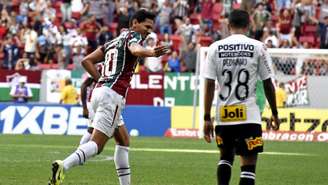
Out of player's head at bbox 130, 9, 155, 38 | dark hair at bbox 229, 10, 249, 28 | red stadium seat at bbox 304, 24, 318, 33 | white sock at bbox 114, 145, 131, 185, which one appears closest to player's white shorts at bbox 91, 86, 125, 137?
white sock at bbox 114, 145, 131, 185

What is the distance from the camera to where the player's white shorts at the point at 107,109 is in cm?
1173

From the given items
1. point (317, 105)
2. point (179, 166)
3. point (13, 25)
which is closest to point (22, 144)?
point (179, 166)

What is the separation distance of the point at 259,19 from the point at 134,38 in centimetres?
2429

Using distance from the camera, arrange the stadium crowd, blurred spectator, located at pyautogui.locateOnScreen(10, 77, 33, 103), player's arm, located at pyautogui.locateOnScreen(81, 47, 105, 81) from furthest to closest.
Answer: the stadium crowd → blurred spectator, located at pyautogui.locateOnScreen(10, 77, 33, 103) → player's arm, located at pyautogui.locateOnScreen(81, 47, 105, 81)

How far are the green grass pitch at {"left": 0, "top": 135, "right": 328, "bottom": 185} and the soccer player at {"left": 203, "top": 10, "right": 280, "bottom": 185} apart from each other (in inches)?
149

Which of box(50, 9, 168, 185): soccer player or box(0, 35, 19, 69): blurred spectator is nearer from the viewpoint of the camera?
box(50, 9, 168, 185): soccer player

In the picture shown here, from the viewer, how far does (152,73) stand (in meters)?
34.1

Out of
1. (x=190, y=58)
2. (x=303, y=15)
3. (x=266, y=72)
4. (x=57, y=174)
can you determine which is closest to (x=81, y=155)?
(x=57, y=174)

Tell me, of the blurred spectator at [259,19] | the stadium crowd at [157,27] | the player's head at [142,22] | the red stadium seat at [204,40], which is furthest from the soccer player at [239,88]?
the red stadium seat at [204,40]

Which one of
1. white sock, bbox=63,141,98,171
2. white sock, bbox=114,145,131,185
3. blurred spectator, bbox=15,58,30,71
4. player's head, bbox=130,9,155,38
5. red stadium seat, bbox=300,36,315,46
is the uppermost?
red stadium seat, bbox=300,36,315,46

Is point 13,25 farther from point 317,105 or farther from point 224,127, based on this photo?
point 224,127

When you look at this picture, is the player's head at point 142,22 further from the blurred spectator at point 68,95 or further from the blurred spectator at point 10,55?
the blurred spectator at point 10,55

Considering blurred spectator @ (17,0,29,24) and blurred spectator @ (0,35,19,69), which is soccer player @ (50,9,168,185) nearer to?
blurred spectator @ (0,35,19,69)

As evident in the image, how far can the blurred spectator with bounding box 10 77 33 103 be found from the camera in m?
34.1
